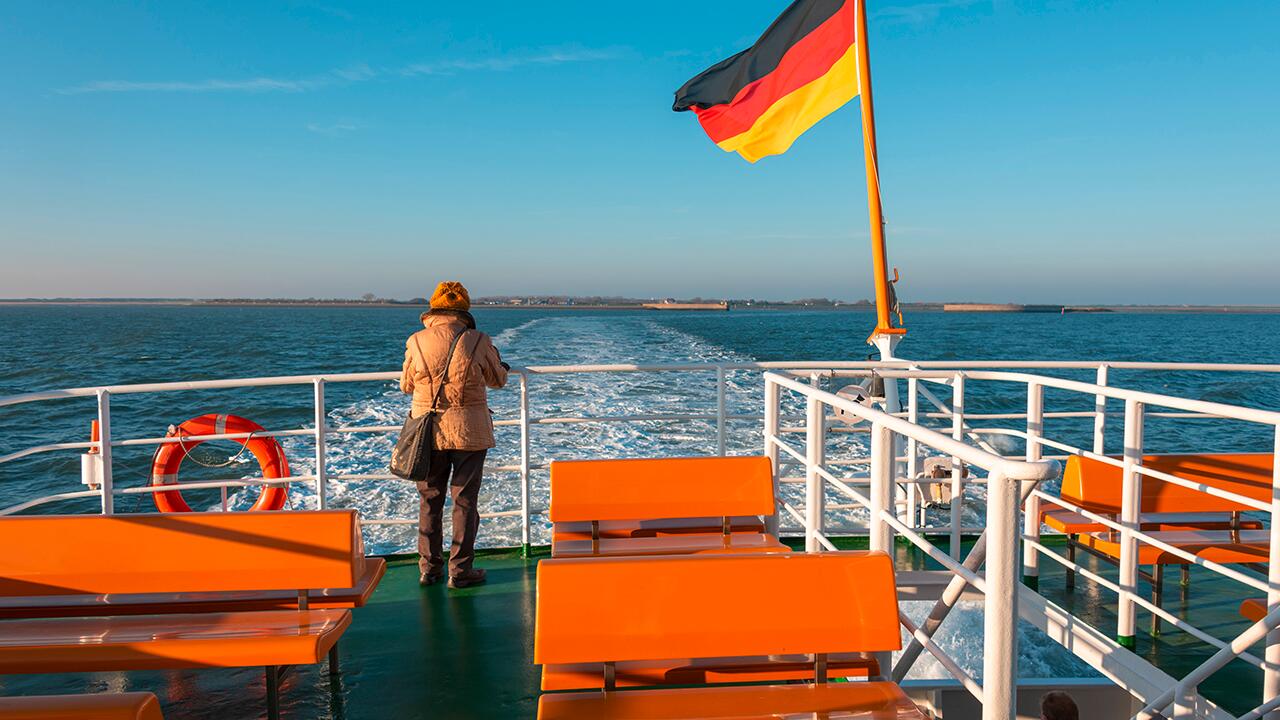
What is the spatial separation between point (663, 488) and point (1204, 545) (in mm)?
2432

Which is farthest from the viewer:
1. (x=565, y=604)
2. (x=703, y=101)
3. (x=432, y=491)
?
(x=703, y=101)

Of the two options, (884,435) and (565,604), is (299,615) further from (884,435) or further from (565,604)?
(884,435)

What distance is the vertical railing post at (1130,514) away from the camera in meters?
3.09

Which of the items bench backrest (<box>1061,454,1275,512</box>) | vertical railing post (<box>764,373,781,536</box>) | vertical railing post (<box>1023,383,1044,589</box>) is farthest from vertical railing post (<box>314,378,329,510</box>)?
bench backrest (<box>1061,454,1275,512</box>)

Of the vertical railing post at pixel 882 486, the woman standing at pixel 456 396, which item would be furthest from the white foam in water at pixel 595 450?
the vertical railing post at pixel 882 486

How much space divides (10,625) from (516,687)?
1.72m

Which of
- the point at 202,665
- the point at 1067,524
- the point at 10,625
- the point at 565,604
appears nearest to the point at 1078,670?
the point at 1067,524

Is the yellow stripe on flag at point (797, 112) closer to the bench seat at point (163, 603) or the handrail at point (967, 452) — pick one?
the handrail at point (967, 452)

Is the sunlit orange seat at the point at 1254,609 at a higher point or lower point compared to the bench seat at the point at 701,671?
lower

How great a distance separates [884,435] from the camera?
2393 mm

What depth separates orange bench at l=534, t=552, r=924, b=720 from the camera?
1931mm

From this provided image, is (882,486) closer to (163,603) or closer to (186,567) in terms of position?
(186,567)

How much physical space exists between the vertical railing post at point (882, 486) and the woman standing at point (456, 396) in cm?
209

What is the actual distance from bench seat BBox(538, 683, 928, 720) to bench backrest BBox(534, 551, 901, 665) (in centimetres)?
9
